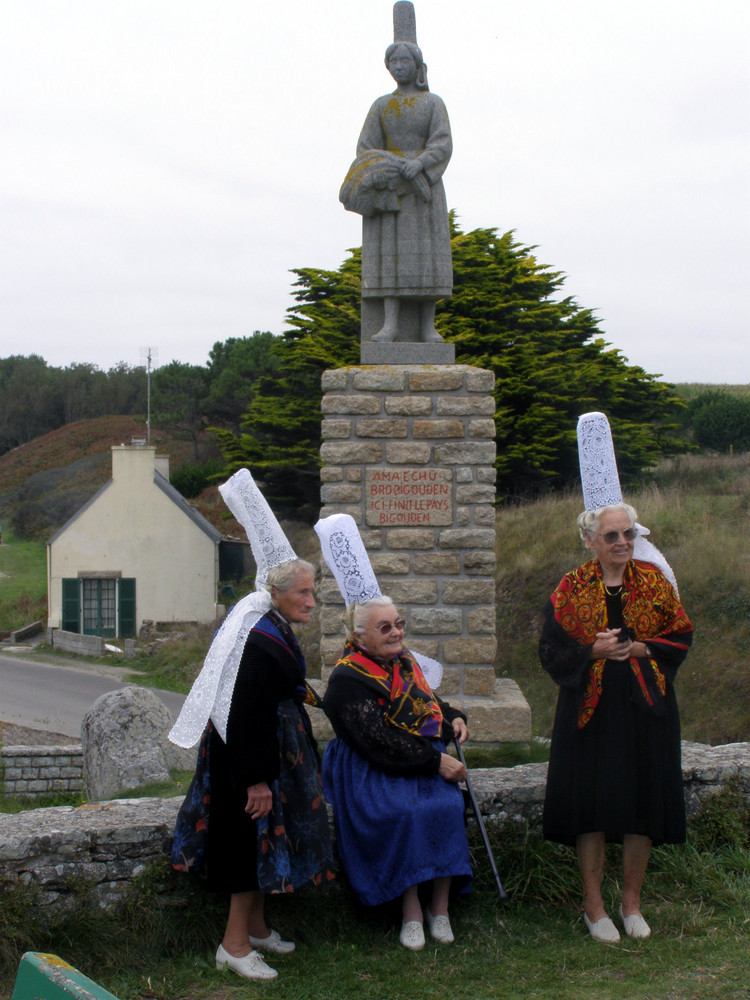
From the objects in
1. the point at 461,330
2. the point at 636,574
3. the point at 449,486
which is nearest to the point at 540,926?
the point at 636,574

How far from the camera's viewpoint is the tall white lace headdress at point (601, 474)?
12.8ft

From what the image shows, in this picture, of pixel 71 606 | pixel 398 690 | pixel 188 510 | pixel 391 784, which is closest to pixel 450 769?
pixel 391 784

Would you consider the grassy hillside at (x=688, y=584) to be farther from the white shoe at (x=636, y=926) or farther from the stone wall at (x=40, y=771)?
the white shoe at (x=636, y=926)

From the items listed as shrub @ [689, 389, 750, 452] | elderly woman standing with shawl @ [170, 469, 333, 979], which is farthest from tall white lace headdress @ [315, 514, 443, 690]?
shrub @ [689, 389, 750, 452]

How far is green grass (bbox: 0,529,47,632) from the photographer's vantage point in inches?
1033

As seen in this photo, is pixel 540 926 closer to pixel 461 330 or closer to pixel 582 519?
pixel 582 519

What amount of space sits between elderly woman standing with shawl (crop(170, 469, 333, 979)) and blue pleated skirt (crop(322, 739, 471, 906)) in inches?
6.4

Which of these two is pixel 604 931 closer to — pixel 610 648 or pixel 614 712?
pixel 614 712

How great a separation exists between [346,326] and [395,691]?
18224 millimetres

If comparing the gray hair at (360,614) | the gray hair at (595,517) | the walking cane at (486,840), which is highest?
the gray hair at (595,517)

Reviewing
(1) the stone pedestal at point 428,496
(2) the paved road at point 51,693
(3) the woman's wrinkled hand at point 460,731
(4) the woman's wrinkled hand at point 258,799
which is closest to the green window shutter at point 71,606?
(2) the paved road at point 51,693

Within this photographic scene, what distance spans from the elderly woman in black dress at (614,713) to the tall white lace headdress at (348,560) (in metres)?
0.76

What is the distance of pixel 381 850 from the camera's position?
12.2 feet

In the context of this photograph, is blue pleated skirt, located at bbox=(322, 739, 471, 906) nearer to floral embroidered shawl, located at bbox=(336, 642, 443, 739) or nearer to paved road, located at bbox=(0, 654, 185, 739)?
floral embroidered shawl, located at bbox=(336, 642, 443, 739)
